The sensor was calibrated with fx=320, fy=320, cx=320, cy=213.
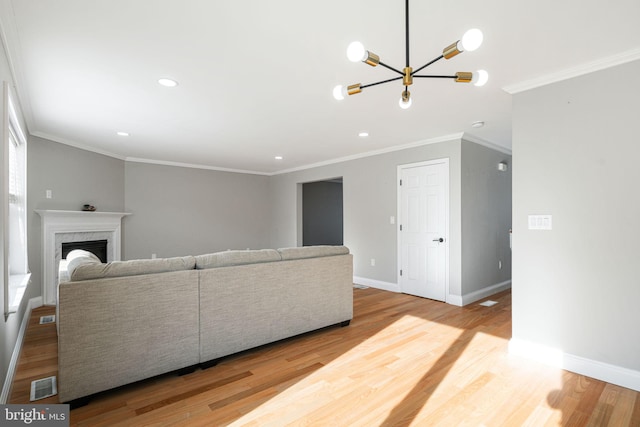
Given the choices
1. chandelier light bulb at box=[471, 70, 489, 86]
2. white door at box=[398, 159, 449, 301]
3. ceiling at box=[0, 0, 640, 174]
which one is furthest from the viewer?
white door at box=[398, 159, 449, 301]

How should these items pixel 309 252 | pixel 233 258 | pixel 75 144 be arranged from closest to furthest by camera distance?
pixel 233 258
pixel 309 252
pixel 75 144

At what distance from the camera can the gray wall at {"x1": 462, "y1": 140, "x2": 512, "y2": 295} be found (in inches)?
177

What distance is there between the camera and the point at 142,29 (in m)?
2.00

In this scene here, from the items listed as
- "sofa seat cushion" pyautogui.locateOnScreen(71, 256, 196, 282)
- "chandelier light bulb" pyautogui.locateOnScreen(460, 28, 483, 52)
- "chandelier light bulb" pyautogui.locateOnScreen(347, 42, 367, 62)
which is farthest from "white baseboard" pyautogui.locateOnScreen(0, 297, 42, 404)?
"chandelier light bulb" pyautogui.locateOnScreen(460, 28, 483, 52)

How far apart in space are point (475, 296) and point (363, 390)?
3.07 metres

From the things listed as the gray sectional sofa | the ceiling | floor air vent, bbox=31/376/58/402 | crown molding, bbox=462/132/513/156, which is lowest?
floor air vent, bbox=31/376/58/402

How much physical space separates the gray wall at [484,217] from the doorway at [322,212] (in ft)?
13.3

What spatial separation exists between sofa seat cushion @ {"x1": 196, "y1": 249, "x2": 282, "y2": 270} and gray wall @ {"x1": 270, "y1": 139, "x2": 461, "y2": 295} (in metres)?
2.74

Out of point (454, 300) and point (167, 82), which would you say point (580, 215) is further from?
point (167, 82)

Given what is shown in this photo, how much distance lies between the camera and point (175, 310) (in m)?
2.36

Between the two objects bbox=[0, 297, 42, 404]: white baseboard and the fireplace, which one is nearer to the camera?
bbox=[0, 297, 42, 404]: white baseboard

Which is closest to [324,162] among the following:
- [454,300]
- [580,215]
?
[454,300]

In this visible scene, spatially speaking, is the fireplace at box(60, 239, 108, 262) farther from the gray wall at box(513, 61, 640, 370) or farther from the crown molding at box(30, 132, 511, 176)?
the gray wall at box(513, 61, 640, 370)

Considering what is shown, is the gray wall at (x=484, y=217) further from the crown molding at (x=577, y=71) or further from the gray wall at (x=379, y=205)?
the crown molding at (x=577, y=71)
